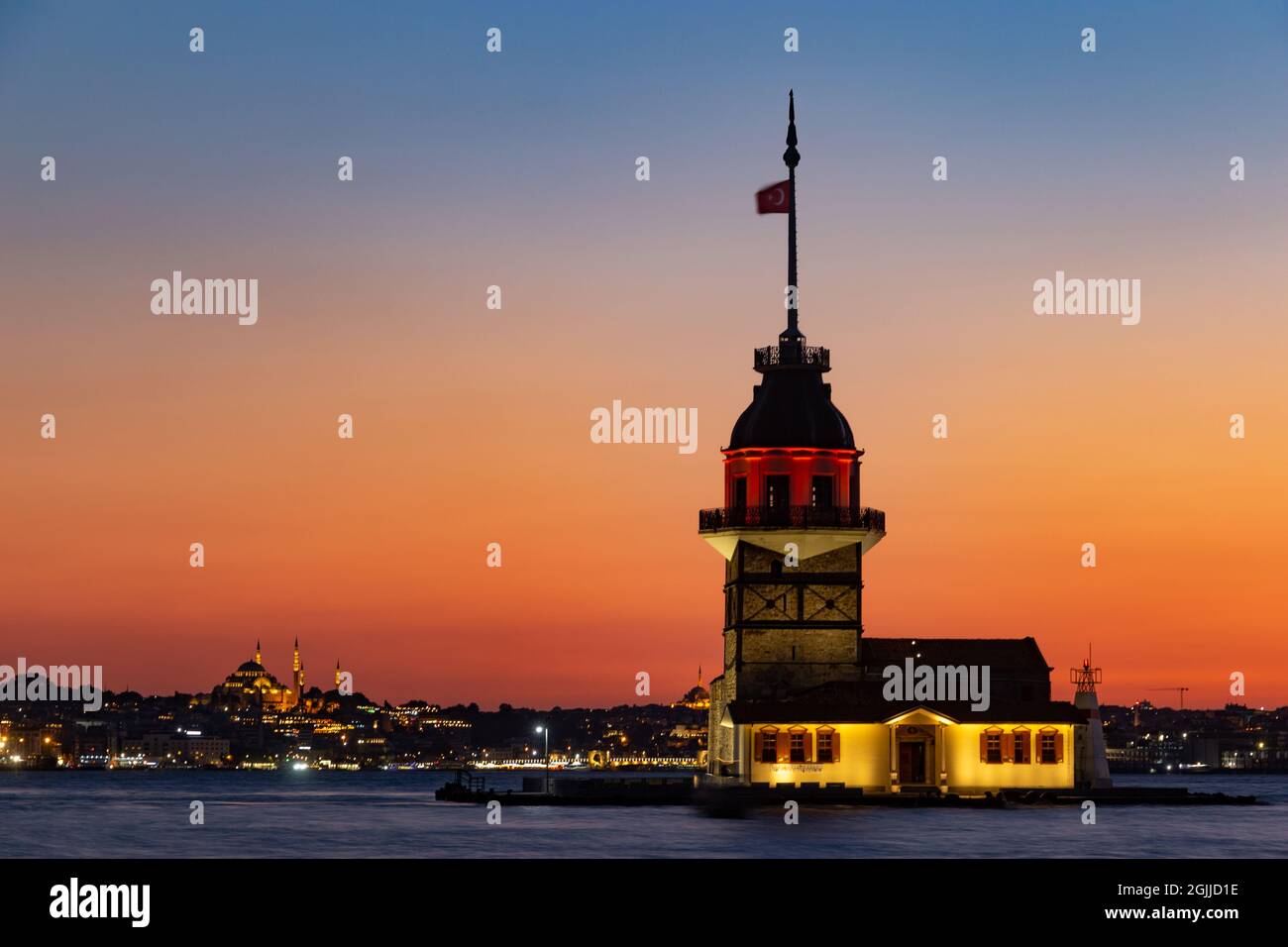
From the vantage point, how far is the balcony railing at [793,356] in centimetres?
9436

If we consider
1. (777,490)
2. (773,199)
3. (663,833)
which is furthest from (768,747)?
(773,199)

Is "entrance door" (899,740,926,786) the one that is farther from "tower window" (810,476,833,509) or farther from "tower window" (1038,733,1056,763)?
"tower window" (810,476,833,509)

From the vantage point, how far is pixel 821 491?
92625 mm

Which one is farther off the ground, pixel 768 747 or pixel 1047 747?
pixel 768 747

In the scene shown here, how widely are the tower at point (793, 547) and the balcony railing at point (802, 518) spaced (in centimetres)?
4

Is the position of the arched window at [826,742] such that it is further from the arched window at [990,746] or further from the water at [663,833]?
the arched window at [990,746]

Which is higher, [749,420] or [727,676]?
[749,420]

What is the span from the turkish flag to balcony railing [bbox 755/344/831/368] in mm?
5955

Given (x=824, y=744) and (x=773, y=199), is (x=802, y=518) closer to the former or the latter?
(x=824, y=744)

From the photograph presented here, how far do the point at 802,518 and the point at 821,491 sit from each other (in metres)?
1.65
